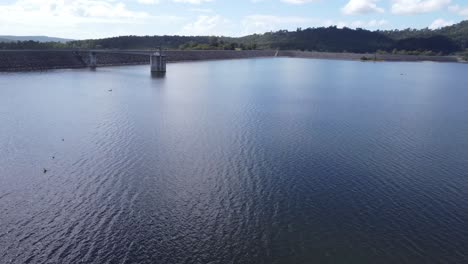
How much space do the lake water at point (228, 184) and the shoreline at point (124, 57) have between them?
133ft

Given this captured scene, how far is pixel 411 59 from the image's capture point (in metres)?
179

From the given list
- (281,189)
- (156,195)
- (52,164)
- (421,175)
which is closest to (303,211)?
(281,189)

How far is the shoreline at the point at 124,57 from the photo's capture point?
86.1 metres

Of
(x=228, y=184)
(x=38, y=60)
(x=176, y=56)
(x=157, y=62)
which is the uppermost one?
(x=176, y=56)

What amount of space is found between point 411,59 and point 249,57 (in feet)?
246

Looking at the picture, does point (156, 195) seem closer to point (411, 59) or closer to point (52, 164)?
point (52, 164)

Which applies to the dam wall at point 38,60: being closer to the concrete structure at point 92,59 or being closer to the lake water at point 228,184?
the concrete structure at point 92,59

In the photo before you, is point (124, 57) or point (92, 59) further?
point (124, 57)

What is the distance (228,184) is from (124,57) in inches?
4005

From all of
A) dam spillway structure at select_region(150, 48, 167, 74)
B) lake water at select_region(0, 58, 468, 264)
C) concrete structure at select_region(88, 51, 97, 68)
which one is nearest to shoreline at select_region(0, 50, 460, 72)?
concrete structure at select_region(88, 51, 97, 68)

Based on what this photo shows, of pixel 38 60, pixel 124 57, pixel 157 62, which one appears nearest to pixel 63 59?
pixel 38 60

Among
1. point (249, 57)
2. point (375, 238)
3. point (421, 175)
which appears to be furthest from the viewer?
point (249, 57)

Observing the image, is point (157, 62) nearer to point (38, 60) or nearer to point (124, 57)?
point (38, 60)

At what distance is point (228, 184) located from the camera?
25281mm
